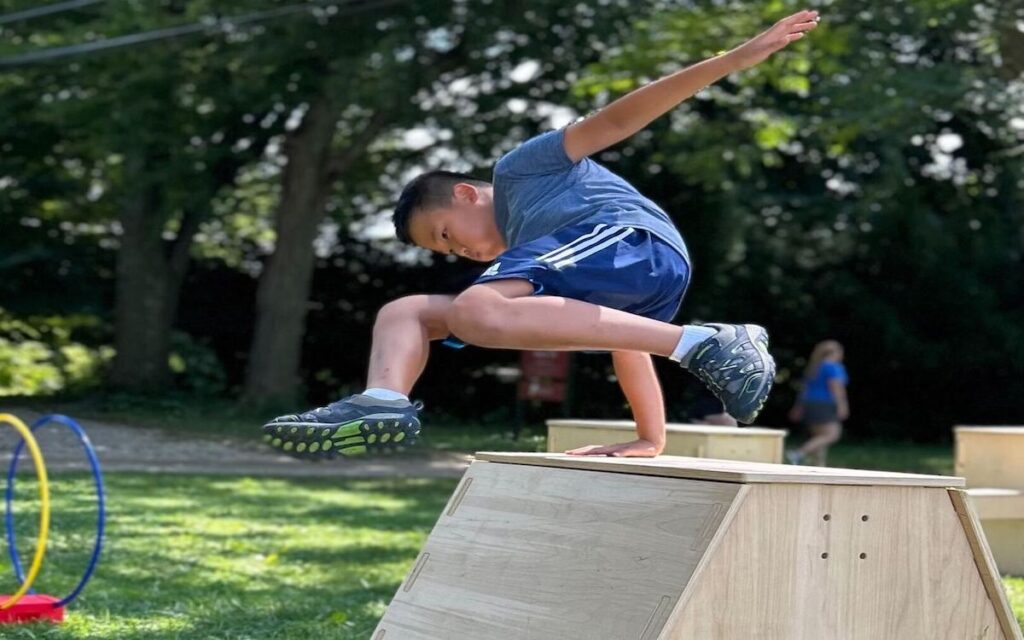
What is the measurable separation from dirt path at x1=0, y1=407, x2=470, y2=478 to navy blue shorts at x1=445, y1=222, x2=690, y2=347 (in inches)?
377

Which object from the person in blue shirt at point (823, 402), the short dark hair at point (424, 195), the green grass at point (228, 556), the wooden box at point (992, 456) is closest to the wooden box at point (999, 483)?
the wooden box at point (992, 456)

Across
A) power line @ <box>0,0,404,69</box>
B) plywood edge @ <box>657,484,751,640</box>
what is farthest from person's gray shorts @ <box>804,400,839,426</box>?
plywood edge @ <box>657,484,751,640</box>

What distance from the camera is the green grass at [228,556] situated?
560cm

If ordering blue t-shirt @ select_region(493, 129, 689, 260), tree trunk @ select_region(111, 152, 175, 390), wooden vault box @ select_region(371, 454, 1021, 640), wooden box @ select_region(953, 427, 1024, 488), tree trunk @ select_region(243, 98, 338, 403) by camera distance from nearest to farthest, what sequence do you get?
wooden vault box @ select_region(371, 454, 1021, 640)
blue t-shirt @ select_region(493, 129, 689, 260)
wooden box @ select_region(953, 427, 1024, 488)
tree trunk @ select_region(243, 98, 338, 403)
tree trunk @ select_region(111, 152, 175, 390)

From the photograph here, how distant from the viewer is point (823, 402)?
14.2 meters

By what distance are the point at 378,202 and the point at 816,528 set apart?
1919 centimetres

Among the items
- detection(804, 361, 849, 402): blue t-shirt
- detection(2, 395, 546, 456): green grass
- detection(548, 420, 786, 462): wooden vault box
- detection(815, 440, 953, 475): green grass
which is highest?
detection(548, 420, 786, 462): wooden vault box

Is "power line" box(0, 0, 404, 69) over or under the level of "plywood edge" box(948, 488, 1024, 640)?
over

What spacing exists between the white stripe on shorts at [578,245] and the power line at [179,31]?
461 inches

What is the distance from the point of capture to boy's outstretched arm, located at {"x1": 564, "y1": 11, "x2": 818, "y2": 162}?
12.8 feet

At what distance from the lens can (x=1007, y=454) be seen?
798 cm

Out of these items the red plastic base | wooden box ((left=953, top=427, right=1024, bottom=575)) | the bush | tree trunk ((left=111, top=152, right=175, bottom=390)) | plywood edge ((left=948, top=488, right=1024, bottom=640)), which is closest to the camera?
plywood edge ((left=948, top=488, right=1024, bottom=640))

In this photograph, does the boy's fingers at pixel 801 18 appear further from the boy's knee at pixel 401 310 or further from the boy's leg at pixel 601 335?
the boy's knee at pixel 401 310

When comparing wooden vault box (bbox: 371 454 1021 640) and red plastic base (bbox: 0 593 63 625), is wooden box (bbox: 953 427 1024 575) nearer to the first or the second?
wooden vault box (bbox: 371 454 1021 640)
